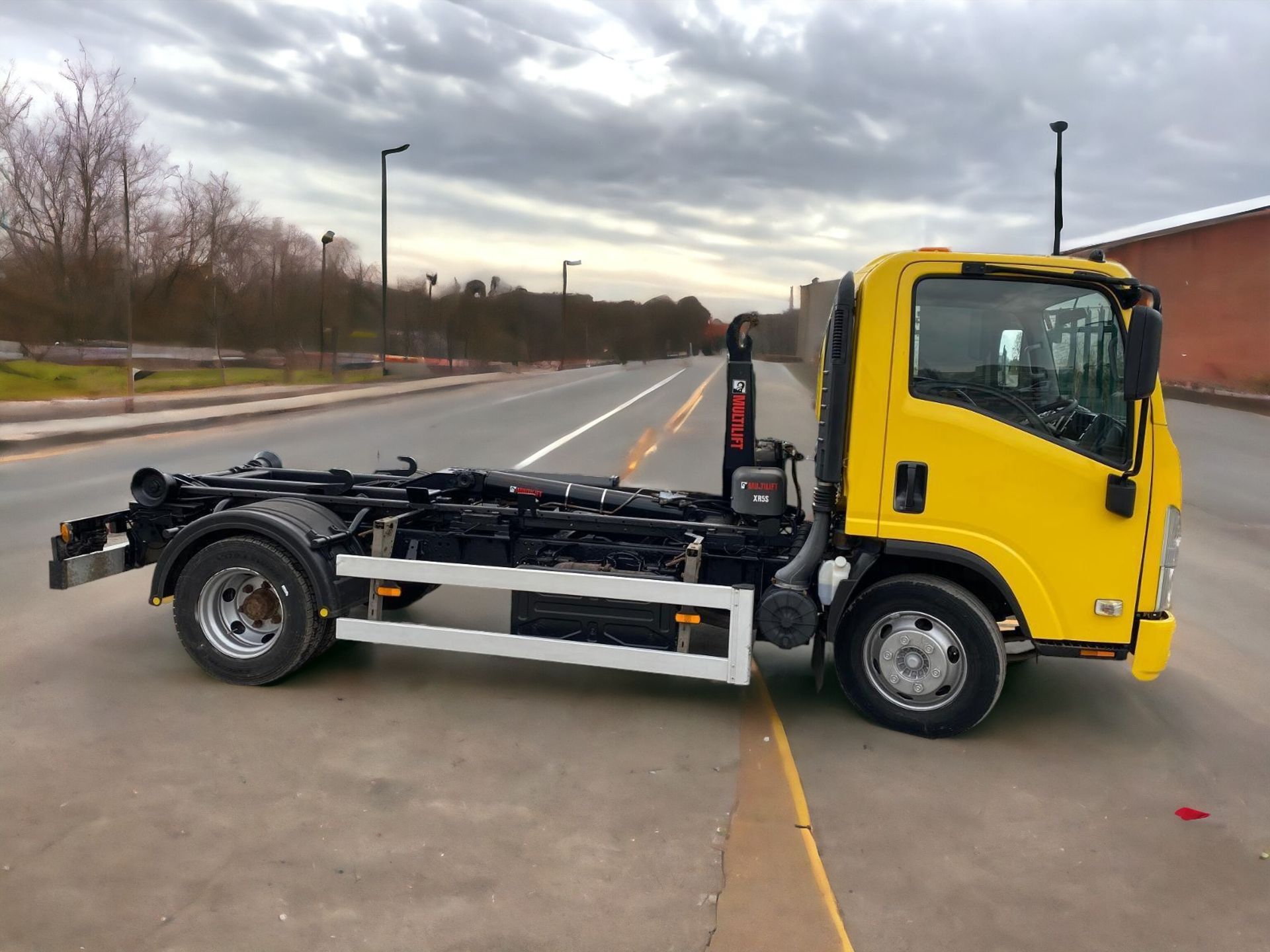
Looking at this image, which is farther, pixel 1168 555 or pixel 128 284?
pixel 128 284

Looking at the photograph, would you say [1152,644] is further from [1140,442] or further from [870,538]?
[870,538]

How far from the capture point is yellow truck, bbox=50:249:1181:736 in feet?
16.8

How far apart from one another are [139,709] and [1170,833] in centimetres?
530

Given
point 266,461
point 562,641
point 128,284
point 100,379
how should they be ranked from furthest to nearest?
point 128,284 < point 100,379 < point 266,461 < point 562,641

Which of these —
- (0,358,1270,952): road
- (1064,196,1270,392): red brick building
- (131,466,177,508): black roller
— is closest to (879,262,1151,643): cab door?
(0,358,1270,952): road

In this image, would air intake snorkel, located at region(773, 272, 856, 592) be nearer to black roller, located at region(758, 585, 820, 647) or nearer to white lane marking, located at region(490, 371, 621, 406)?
black roller, located at region(758, 585, 820, 647)

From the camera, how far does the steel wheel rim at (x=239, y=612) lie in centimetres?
607

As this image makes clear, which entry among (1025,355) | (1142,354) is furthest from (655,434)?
(1142,354)

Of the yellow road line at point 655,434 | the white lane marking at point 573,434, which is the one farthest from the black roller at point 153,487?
the white lane marking at point 573,434

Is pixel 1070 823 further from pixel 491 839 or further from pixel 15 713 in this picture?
pixel 15 713

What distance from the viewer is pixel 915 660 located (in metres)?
5.49

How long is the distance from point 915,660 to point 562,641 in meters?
1.98

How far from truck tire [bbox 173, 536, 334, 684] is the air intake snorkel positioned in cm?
283

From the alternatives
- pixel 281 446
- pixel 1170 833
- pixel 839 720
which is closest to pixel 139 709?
pixel 839 720
